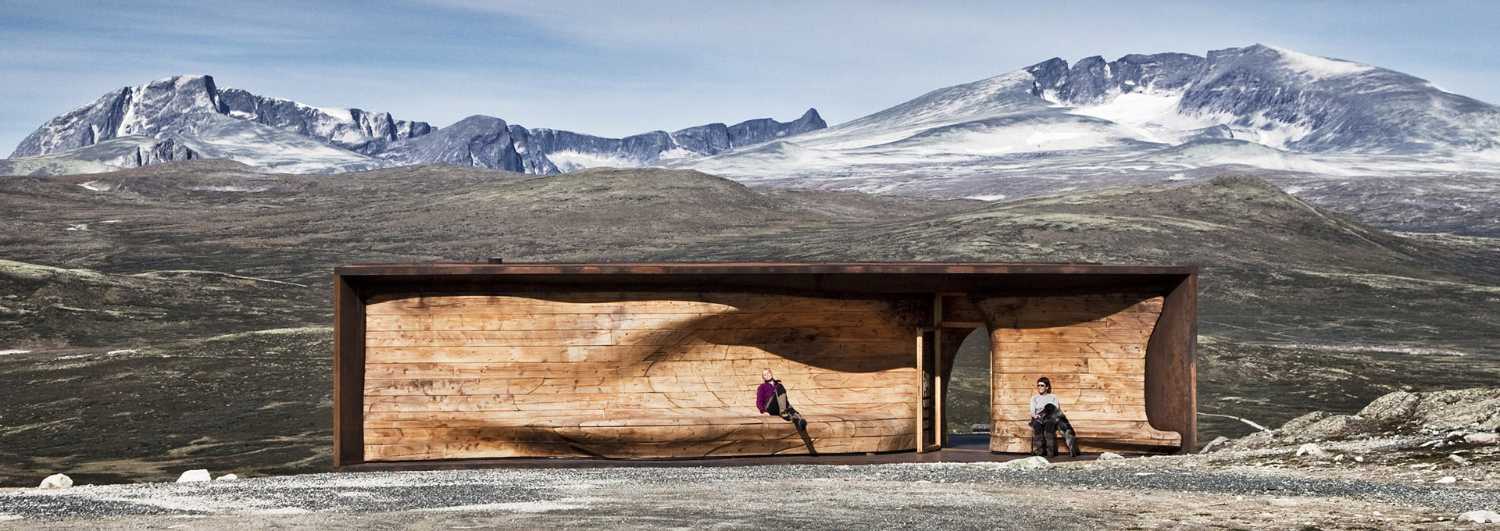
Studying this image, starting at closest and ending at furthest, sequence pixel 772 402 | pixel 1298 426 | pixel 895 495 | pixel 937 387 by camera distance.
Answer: pixel 895 495 < pixel 772 402 < pixel 937 387 < pixel 1298 426

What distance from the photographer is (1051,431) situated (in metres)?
21.1

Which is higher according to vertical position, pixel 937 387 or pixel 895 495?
pixel 937 387

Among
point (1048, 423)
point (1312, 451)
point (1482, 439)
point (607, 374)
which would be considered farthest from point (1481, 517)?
point (607, 374)

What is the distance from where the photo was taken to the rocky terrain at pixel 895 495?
542 inches

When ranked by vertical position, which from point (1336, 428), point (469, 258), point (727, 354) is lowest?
point (1336, 428)

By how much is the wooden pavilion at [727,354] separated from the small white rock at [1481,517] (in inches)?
274

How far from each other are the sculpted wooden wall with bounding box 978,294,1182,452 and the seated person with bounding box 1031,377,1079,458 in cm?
34

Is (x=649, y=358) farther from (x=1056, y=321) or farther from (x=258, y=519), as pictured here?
(x=258, y=519)

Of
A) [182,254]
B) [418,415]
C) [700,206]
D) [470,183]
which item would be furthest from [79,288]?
A: [470,183]

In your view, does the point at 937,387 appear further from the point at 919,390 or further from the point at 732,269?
the point at 732,269

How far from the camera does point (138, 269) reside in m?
76.1

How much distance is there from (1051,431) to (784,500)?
22.1 feet

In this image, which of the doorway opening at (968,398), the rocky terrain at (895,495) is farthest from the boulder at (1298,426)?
the doorway opening at (968,398)

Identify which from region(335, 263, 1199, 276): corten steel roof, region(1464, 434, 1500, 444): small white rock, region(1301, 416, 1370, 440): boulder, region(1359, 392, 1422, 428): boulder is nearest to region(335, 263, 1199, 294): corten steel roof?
region(335, 263, 1199, 276): corten steel roof
